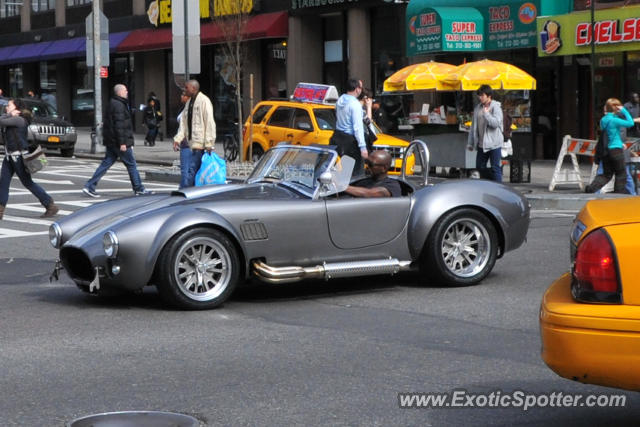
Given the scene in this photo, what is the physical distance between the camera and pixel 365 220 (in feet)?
31.2

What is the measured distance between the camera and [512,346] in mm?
7512

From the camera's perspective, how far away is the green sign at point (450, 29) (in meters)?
28.5

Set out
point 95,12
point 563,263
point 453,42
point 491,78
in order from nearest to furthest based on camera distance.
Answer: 1. point 563,263
2. point 491,78
3. point 453,42
4. point 95,12

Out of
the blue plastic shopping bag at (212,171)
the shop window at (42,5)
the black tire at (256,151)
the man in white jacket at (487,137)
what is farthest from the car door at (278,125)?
the shop window at (42,5)

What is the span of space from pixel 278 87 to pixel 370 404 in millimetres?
32875

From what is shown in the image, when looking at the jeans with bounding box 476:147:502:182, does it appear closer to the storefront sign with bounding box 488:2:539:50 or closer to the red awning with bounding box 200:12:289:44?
the storefront sign with bounding box 488:2:539:50

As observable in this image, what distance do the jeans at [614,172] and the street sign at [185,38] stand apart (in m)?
7.78

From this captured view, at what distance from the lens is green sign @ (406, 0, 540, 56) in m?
27.9

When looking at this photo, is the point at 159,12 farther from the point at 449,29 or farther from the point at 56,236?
the point at 56,236

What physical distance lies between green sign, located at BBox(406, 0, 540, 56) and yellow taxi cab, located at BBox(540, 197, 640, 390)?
915 inches

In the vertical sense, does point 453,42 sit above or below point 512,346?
above

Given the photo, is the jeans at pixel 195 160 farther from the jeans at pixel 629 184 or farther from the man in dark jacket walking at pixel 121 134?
the jeans at pixel 629 184

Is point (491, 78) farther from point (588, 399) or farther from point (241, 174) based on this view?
point (588, 399)

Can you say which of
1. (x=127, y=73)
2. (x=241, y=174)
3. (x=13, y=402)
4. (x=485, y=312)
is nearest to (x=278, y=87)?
(x=127, y=73)
